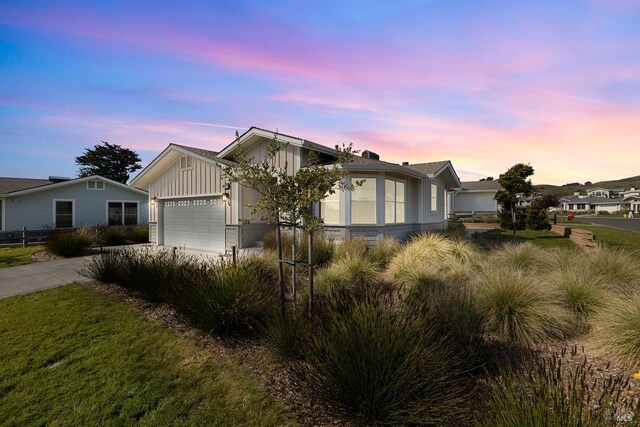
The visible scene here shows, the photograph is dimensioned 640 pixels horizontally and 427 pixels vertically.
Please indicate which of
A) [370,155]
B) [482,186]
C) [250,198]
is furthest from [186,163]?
[482,186]

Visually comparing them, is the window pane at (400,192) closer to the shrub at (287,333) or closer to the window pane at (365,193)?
the window pane at (365,193)

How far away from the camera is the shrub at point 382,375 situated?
2.56 meters

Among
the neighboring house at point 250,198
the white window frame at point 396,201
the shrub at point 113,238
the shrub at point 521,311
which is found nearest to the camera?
the shrub at point 521,311

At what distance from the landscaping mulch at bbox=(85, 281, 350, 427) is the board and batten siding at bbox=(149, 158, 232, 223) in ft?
25.4

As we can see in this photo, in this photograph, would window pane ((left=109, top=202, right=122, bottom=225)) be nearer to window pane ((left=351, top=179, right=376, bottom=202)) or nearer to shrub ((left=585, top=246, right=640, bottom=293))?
window pane ((left=351, top=179, right=376, bottom=202))

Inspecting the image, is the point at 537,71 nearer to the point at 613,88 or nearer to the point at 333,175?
the point at 613,88

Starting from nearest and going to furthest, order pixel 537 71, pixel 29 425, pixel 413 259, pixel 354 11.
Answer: pixel 29 425
pixel 354 11
pixel 413 259
pixel 537 71

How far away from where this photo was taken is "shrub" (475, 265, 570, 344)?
4.50m

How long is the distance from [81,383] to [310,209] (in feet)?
11.9

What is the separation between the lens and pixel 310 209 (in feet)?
16.5

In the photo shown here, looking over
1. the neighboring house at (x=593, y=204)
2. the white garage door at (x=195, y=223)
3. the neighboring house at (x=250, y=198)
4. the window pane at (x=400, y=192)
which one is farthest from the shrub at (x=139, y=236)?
the neighboring house at (x=593, y=204)

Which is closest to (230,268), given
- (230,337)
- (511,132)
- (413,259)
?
(230,337)

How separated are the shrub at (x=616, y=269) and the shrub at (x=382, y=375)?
5298 millimetres

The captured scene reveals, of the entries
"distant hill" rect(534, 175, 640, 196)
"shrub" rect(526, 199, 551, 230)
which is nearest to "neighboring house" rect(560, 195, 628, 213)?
"distant hill" rect(534, 175, 640, 196)
